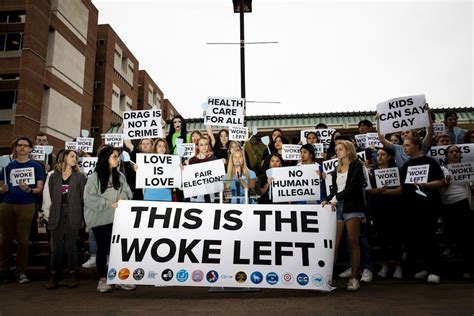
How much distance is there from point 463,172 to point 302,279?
3877 mm

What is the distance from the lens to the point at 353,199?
17.6 ft

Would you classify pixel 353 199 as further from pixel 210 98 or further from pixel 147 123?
pixel 147 123

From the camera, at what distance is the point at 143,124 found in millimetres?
7797

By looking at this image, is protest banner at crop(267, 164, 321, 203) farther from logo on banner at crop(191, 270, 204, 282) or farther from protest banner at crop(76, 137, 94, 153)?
protest banner at crop(76, 137, 94, 153)

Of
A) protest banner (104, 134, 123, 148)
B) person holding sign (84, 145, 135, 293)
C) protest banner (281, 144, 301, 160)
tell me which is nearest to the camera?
person holding sign (84, 145, 135, 293)

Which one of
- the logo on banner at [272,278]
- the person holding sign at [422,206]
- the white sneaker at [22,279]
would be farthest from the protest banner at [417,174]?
the white sneaker at [22,279]

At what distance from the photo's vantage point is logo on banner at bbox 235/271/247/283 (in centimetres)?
489

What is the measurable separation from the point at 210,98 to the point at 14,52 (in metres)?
27.5

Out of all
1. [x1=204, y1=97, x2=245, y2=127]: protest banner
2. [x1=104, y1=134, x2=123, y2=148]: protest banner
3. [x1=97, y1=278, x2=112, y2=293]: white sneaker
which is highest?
[x1=204, y1=97, x2=245, y2=127]: protest banner

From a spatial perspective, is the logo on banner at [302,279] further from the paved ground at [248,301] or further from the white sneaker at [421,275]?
the white sneaker at [421,275]

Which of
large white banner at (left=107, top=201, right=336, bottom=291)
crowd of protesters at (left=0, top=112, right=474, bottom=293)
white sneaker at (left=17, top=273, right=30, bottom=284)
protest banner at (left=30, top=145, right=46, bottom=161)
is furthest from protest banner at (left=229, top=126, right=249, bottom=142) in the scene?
protest banner at (left=30, top=145, right=46, bottom=161)

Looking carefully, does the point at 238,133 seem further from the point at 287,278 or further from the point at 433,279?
the point at 433,279

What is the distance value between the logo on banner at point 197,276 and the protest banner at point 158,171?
64.4 inches

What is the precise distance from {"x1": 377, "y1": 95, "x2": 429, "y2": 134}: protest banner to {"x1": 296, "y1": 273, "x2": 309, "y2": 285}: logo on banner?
3893 mm
